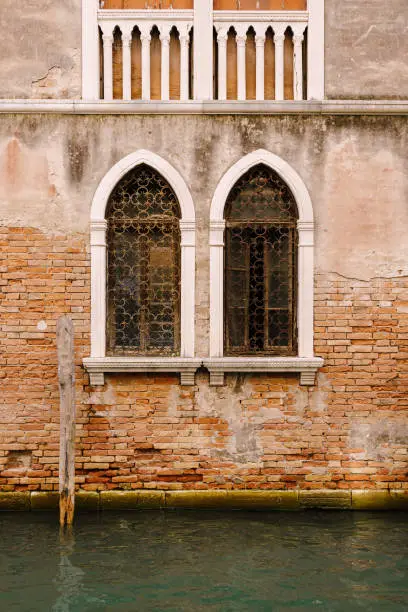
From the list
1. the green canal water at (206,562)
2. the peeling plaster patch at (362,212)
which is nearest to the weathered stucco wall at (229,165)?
the peeling plaster patch at (362,212)

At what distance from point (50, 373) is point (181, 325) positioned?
55.2 inches

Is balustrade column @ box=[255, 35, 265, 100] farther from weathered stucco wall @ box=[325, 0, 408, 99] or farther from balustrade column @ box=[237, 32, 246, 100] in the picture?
weathered stucco wall @ box=[325, 0, 408, 99]

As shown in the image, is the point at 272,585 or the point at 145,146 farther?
the point at 145,146

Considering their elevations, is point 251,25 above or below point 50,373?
above

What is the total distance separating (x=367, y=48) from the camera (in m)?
8.03

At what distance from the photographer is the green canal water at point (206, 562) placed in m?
5.97

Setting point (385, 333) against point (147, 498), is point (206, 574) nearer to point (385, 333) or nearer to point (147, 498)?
point (147, 498)

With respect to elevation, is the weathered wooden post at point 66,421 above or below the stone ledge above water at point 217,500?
above

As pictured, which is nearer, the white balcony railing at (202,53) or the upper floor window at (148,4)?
the white balcony railing at (202,53)

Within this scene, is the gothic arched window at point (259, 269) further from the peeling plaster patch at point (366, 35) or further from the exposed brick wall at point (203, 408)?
the peeling plaster patch at point (366, 35)

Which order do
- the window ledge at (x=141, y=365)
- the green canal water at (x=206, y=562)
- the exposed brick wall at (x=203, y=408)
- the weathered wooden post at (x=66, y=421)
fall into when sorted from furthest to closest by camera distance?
the exposed brick wall at (x=203, y=408)
the window ledge at (x=141, y=365)
the weathered wooden post at (x=66, y=421)
the green canal water at (x=206, y=562)

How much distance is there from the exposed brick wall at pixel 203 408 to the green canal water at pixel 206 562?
0.41 metres

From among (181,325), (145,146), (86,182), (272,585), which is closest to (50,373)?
(181,325)

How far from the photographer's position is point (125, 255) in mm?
8219
